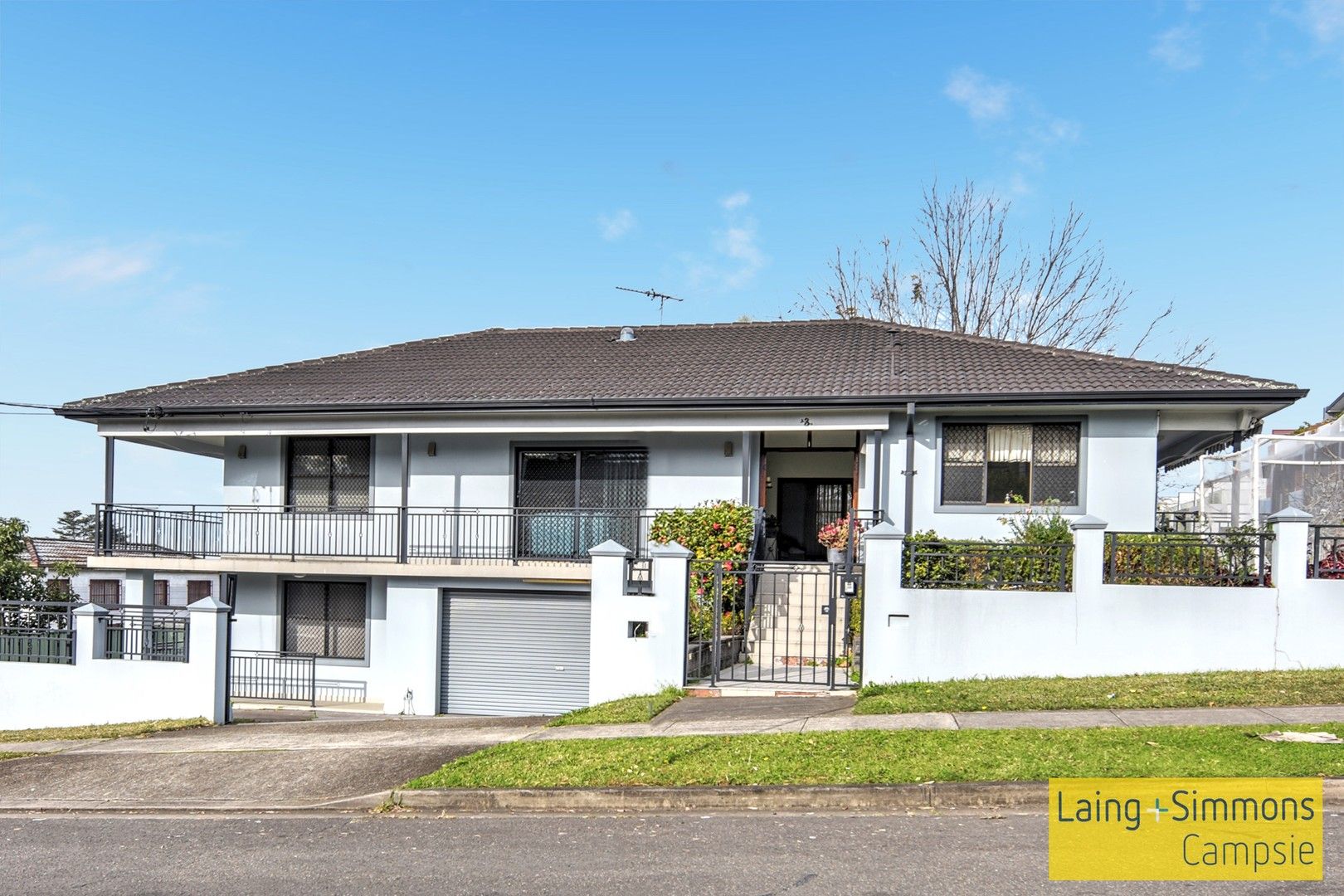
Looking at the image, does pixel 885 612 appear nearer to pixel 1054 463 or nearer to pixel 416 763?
pixel 1054 463

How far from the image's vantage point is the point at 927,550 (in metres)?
15.1

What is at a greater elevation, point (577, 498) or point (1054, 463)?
point (1054, 463)

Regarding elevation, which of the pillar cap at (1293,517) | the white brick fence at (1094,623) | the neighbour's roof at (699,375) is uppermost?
the neighbour's roof at (699,375)

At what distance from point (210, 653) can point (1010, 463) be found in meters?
11.3

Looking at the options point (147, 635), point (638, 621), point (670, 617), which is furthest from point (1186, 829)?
point (147, 635)

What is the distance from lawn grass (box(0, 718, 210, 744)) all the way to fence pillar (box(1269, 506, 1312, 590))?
12.7m

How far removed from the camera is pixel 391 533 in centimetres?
1938

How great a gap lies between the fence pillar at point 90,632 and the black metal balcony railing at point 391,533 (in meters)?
3.33

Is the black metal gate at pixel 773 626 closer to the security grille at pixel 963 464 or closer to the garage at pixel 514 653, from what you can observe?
the security grille at pixel 963 464

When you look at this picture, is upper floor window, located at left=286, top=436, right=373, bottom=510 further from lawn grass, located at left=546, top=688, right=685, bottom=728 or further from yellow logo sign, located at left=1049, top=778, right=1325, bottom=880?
yellow logo sign, located at left=1049, top=778, right=1325, bottom=880

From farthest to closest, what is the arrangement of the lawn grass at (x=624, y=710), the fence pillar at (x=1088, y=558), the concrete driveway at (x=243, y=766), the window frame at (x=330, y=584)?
the window frame at (x=330, y=584)
the fence pillar at (x=1088, y=558)
the lawn grass at (x=624, y=710)
the concrete driveway at (x=243, y=766)

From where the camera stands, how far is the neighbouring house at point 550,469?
1731 cm

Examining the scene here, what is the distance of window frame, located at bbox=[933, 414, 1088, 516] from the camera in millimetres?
17234

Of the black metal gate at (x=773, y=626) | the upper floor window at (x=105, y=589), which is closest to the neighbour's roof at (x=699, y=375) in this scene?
the black metal gate at (x=773, y=626)
